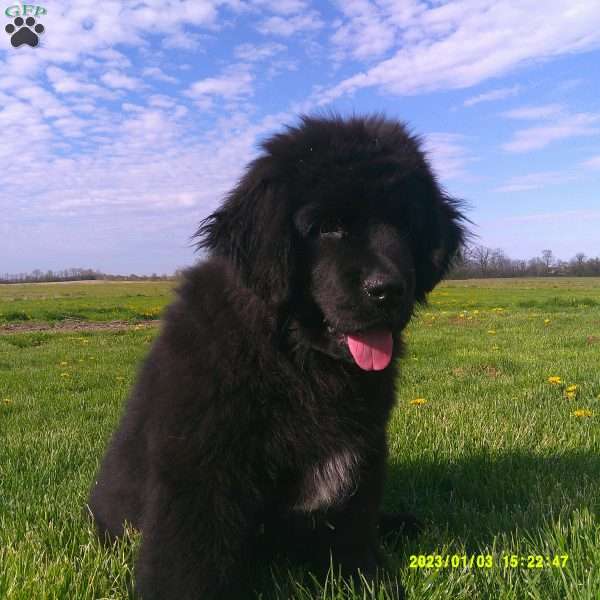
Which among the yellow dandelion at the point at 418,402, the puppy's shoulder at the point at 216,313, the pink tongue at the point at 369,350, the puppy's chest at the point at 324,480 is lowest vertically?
the yellow dandelion at the point at 418,402

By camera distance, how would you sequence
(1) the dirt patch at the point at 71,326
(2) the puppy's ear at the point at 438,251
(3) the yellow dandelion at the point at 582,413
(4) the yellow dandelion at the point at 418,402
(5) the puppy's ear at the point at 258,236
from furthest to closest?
(1) the dirt patch at the point at 71,326, (4) the yellow dandelion at the point at 418,402, (3) the yellow dandelion at the point at 582,413, (2) the puppy's ear at the point at 438,251, (5) the puppy's ear at the point at 258,236

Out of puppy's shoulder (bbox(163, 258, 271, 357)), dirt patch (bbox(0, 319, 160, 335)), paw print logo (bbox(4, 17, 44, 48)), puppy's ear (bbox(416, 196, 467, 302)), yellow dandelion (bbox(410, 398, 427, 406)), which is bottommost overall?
dirt patch (bbox(0, 319, 160, 335))

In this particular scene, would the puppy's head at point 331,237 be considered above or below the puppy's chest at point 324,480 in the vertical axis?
above

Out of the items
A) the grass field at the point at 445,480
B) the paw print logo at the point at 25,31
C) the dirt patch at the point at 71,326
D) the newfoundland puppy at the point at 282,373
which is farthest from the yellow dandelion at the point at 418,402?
the dirt patch at the point at 71,326

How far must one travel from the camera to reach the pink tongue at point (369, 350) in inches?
85.4

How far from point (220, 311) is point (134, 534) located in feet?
3.34

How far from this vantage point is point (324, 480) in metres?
2.17

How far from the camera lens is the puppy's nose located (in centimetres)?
201

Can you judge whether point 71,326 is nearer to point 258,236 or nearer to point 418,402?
point 418,402

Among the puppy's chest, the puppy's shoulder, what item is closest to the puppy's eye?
the puppy's shoulder

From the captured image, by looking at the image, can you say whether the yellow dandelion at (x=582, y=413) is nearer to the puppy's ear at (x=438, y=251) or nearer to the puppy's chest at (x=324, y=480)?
the puppy's ear at (x=438, y=251)

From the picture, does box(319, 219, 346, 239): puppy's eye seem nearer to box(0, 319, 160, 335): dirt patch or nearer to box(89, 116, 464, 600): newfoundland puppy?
box(89, 116, 464, 600): newfoundland puppy

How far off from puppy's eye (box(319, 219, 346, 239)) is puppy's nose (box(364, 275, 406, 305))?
9.7 inches

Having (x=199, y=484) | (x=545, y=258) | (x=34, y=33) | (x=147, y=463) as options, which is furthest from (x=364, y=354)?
(x=545, y=258)
